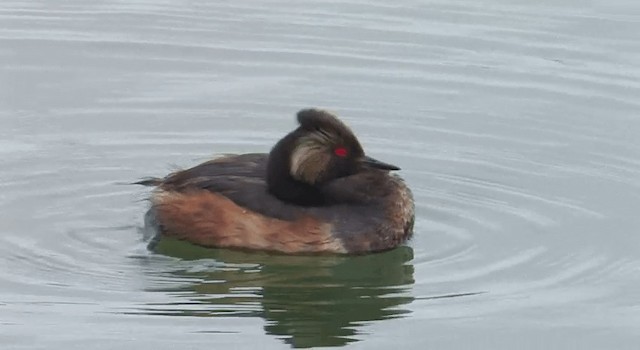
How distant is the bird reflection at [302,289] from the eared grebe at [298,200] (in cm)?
11

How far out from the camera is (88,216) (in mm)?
12891

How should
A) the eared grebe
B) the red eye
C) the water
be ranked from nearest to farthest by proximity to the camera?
1. the water
2. the eared grebe
3. the red eye

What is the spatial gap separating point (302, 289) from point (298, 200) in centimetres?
112

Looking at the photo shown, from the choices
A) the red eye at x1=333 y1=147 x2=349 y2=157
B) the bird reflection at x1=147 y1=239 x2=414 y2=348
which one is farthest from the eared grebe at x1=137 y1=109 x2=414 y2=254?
the bird reflection at x1=147 y1=239 x2=414 y2=348

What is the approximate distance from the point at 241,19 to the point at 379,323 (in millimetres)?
7067

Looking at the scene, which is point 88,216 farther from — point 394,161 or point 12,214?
point 394,161

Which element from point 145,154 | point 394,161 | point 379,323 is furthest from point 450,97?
point 379,323

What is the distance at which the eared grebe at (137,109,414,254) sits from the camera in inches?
490

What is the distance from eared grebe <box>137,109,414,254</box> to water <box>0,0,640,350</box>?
0.14m

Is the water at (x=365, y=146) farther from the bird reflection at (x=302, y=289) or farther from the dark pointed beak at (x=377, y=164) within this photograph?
the dark pointed beak at (x=377, y=164)

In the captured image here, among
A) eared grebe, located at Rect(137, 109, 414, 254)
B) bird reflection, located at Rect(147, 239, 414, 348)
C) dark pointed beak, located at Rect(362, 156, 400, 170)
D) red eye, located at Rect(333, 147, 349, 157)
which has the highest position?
red eye, located at Rect(333, 147, 349, 157)

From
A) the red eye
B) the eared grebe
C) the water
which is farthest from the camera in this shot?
the red eye

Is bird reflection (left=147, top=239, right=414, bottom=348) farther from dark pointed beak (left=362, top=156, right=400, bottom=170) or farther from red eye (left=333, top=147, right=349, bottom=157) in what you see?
red eye (left=333, top=147, right=349, bottom=157)

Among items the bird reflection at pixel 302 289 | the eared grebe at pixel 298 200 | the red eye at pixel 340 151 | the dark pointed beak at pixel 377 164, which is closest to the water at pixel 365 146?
the bird reflection at pixel 302 289
